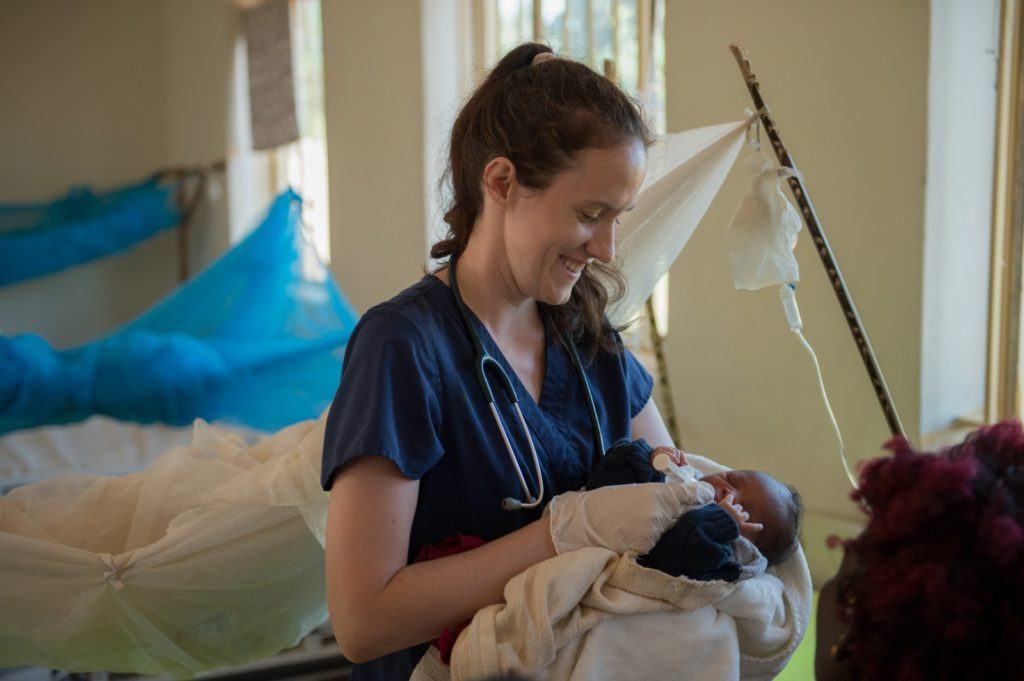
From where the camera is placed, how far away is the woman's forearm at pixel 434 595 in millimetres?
1147

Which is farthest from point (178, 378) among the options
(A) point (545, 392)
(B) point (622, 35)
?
(A) point (545, 392)

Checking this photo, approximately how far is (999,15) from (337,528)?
181 cm

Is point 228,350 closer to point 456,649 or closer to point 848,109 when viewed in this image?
point 848,109

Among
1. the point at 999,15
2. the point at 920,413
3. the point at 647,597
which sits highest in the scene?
the point at 999,15

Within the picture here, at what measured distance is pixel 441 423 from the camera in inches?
49.4

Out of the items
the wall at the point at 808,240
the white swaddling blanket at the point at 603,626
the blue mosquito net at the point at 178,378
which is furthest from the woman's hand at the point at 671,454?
the blue mosquito net at the point at 178,378

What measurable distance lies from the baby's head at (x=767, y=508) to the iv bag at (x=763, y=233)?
14.6 inches

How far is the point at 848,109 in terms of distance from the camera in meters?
2.23

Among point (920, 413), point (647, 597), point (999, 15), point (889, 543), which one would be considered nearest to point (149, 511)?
point (647, 597)

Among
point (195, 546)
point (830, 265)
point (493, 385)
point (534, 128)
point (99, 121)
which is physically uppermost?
point (534, 128)

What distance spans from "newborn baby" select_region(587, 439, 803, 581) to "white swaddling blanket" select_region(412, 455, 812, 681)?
1.0 inches

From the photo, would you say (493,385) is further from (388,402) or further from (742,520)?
(742,520)

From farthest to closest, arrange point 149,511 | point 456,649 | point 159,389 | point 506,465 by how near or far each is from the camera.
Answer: point 159,389 < point 149,511 < point 506,465 < point 456,649

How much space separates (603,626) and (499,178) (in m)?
0.58
